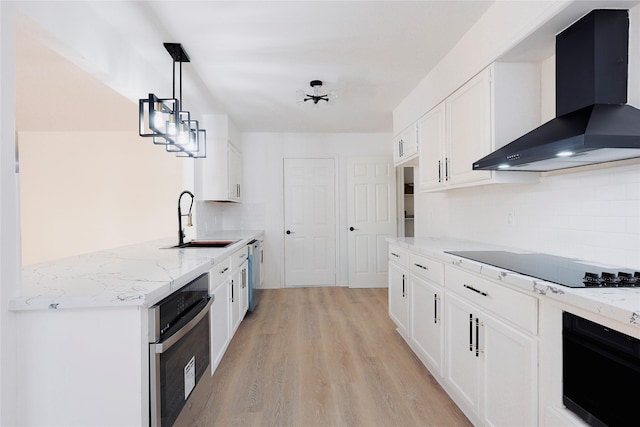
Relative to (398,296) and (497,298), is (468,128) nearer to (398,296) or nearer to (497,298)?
(497,298)

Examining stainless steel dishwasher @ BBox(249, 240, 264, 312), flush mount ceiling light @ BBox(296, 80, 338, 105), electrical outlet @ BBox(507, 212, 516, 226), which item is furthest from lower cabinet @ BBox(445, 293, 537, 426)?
stainless steel dishwasher @ BBox(249, 240, 264, 312)

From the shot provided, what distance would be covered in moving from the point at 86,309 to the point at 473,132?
7.78 ft

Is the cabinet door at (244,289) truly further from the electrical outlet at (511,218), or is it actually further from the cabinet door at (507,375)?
the electrical outlet at (511,218)

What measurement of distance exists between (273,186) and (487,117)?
361cm

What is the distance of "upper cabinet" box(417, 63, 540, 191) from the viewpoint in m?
2.01

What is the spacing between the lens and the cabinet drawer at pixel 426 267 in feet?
7.16

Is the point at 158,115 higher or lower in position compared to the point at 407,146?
lower

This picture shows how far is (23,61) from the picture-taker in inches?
86.5

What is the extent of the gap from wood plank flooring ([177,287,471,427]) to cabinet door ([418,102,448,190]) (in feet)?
5.00

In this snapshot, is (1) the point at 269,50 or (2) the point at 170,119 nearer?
(2) the point at 170,119

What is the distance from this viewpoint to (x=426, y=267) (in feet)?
7.80

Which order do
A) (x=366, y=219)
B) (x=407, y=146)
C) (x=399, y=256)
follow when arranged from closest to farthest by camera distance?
1. (x=399, y=256)
2. (x=407, y=146)
3. (x=366, y=219)

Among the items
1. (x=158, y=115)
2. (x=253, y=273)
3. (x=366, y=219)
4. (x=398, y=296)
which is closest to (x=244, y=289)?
(x=253, y=273)

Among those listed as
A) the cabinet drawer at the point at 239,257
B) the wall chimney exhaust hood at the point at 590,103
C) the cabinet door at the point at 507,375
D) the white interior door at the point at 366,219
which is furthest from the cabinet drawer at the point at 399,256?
the white interior door at the point at 366,219
